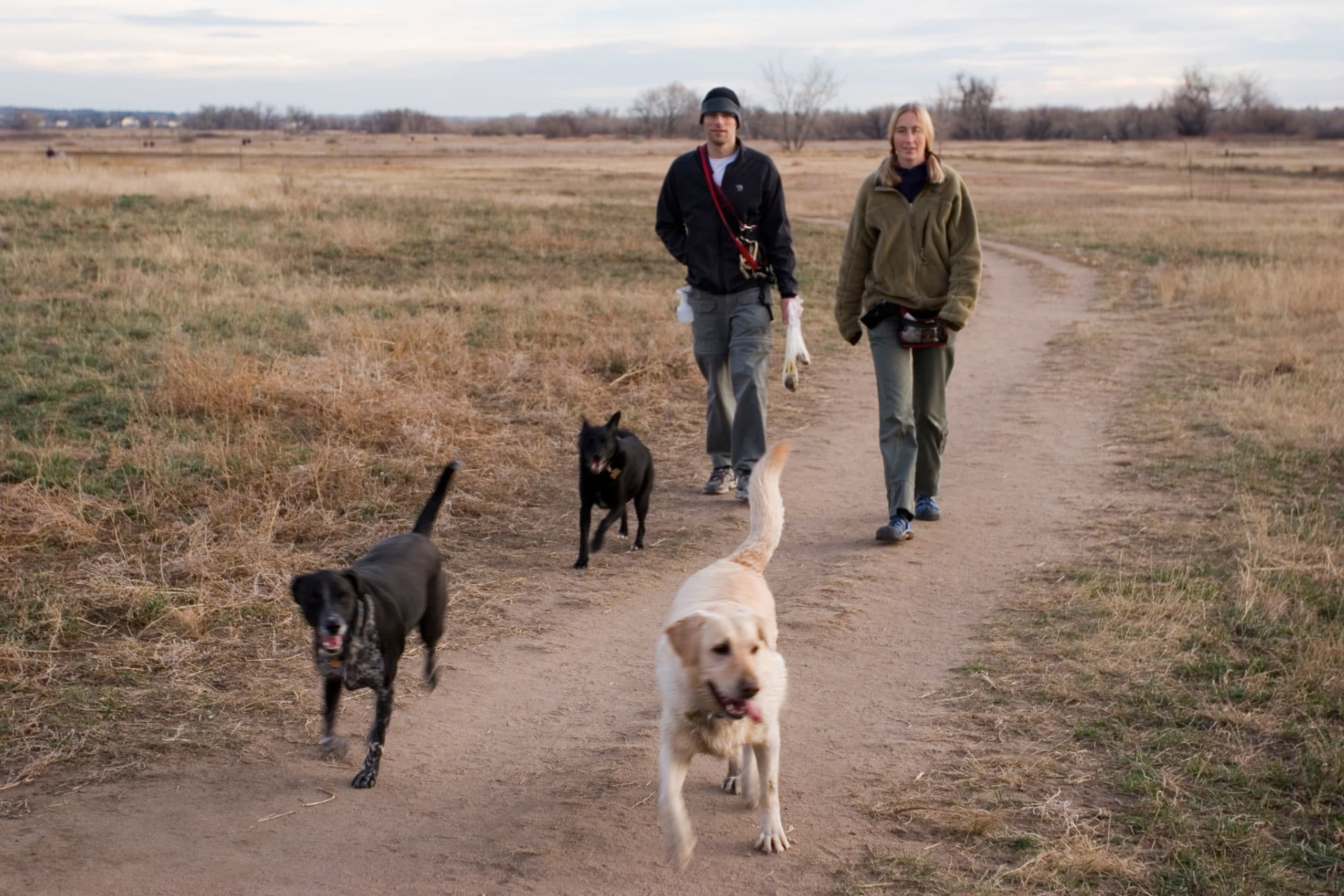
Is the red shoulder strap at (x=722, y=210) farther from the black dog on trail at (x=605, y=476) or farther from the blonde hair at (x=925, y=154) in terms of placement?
the black dog on trail at (x=605, y=476)

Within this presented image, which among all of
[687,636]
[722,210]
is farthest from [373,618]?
[722,210]

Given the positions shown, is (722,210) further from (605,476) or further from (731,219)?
(605,476)

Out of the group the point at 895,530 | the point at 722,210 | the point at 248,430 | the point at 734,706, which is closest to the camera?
the point at 734,706

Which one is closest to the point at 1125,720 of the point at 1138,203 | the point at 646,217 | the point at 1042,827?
the point at 1042,827

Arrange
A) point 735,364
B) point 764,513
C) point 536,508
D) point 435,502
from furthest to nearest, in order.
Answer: point 536,508
point 735,364
point 435,502
point 764,513

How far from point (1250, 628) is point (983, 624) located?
115 centimetres

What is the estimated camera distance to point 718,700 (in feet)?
10.8

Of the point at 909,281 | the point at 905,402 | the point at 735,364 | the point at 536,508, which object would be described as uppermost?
the point at 909,281

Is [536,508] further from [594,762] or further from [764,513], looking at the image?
[594,762]

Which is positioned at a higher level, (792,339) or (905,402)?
(792,339)

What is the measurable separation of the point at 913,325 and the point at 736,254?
124cm

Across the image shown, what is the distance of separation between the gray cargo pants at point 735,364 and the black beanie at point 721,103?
3.45ft

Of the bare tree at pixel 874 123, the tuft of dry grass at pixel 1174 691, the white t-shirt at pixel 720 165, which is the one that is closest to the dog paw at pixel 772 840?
the tuft of dry grass at pixel 1174 691

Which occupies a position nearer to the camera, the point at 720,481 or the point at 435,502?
the point at 435,502
